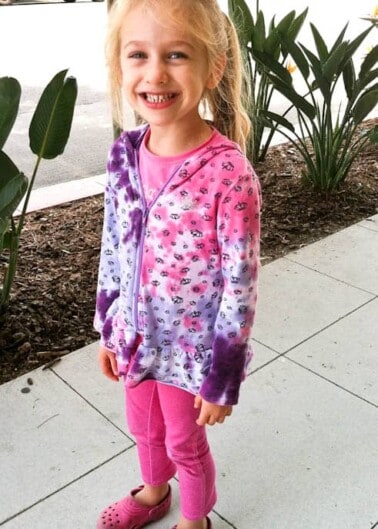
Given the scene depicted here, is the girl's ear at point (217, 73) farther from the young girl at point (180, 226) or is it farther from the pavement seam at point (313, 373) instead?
the pavement seam at point (313, 373)

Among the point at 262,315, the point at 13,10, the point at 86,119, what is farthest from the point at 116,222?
the point at 13,10

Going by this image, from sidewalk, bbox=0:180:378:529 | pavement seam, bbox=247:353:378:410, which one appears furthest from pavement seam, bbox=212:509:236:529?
pavement seam, bbox=247:353:378:410

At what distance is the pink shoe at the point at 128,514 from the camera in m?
1.69

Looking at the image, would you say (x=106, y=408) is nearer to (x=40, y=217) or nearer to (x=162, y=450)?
(x=162, y=450)

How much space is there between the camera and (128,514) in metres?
1.70

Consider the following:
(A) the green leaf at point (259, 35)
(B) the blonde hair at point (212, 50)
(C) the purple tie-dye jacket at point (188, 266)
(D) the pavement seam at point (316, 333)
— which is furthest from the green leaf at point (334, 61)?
(C) the purple tie-dye jacket at point (188, 266)

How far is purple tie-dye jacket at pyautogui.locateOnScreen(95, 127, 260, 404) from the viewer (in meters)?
1.24

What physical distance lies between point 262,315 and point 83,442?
1056 mm

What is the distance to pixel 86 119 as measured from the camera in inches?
227

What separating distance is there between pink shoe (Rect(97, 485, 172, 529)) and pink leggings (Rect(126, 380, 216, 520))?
11 centimetres

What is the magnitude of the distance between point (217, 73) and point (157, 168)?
230 millimetres

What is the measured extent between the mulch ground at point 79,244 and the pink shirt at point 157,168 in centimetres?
129

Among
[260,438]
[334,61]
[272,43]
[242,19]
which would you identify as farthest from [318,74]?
[260,438]

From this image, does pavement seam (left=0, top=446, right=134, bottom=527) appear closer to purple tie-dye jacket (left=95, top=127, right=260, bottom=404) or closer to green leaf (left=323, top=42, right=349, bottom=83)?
purple tie-dye jacket (left=95, top=127, right=260, bottom=404)
